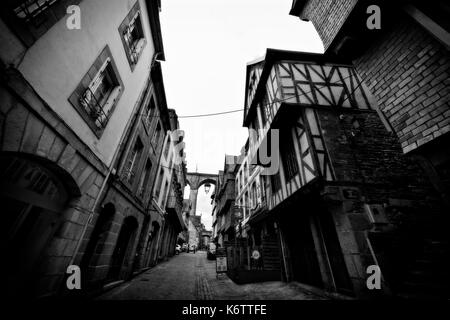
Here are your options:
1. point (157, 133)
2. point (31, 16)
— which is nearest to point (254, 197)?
point (157, 133)

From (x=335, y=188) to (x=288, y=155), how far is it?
3012 millimetres

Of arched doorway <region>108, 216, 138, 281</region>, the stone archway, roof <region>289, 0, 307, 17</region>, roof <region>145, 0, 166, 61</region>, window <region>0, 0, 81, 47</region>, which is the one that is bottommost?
arched doorway <region>108, 216, 138, 281</region>

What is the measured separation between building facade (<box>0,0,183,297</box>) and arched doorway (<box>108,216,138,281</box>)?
0.36ft

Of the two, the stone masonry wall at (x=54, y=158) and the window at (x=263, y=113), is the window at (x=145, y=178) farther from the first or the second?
the window at (x=263, y=113)

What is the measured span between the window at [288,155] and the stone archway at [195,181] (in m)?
32.5

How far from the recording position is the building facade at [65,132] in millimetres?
2854

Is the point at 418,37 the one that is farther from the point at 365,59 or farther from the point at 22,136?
the point at 22,136

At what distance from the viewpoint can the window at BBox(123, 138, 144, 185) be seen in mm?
7172

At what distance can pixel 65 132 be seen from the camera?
12.2ft

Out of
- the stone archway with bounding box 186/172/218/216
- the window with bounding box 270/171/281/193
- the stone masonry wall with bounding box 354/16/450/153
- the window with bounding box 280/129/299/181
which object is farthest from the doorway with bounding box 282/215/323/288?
the stone archway with bounding box 186/172/218/216

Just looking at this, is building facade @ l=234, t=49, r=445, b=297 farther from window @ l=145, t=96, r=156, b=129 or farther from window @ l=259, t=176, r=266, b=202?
window @ l=145, t=96, r=156, b=129

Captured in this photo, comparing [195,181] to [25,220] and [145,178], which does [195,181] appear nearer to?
[145,178]

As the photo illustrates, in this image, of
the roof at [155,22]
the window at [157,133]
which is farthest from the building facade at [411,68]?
the window at [157,133]
